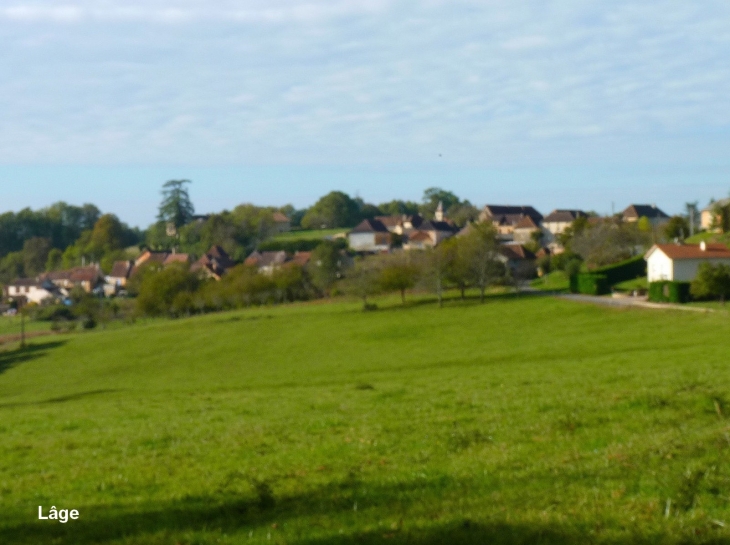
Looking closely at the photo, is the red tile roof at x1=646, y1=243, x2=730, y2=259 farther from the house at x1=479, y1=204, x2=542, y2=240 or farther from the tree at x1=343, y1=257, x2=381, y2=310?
the house at x1=479, y1=204, x2=542, y2=240

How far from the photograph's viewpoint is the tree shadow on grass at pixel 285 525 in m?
6.96

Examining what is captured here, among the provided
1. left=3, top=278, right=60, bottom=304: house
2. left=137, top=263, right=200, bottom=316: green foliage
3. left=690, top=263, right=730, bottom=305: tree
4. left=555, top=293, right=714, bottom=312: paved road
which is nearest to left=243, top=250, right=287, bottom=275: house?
left=137, top=263, right=200, bottom=316: green foliage

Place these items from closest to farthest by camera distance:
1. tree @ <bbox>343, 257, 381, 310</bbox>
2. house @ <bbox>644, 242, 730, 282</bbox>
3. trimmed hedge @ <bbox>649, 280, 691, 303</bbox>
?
trimmed hedge @ <bbox>649, 280, 691, 303</bbox>, house @ <bbox>644, 242, 730, 282</bbox>, tree @ <bbox>343, 257, 381, 310</bbox>

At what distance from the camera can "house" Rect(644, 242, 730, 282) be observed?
205 ft

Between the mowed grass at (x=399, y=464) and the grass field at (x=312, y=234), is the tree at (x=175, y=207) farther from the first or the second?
the mowed grass at (x=399, y=464)

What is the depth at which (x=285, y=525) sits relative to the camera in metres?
7.79

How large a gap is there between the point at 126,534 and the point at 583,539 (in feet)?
13.3

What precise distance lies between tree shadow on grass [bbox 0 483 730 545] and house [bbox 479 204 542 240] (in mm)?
150959

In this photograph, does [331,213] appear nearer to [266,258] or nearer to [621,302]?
[266,258]

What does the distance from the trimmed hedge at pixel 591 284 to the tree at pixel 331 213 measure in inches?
4355

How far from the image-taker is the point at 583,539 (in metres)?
6.80

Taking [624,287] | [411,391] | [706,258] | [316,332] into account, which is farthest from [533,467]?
[624,287]

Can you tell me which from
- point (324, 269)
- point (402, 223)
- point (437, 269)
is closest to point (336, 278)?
point (324, 269)

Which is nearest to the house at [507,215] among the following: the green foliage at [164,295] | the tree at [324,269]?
the tree at [324,269]
